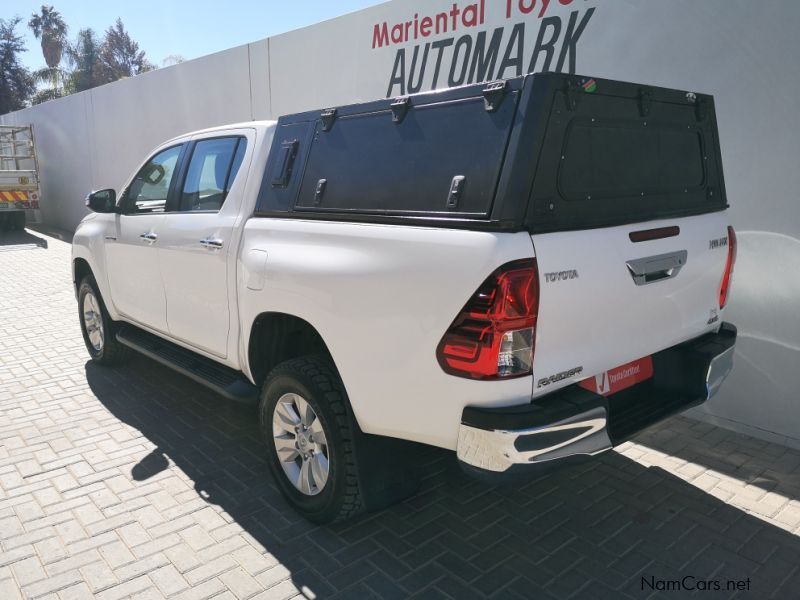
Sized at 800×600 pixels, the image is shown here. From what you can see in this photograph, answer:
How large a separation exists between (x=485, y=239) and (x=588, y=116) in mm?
776

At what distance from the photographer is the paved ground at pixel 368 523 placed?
2805 millimetres

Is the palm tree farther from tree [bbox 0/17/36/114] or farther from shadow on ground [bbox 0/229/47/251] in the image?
shadow on ground [bbox 0/229/47/251]

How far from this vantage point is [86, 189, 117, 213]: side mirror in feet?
16.0

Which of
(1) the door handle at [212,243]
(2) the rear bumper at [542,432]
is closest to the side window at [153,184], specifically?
(1) the door handle at [212,243]

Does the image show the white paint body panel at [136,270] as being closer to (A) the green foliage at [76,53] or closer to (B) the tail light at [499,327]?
(B) the tail light at [499,327]

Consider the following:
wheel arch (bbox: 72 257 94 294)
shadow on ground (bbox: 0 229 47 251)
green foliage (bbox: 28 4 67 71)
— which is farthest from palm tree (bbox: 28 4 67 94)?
wheel arch (bbox: 72 257 94 294)

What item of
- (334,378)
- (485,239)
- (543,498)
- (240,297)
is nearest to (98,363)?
(240,297)

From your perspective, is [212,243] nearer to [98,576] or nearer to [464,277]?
[98,576]

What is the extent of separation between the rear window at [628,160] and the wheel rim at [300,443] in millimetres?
1616

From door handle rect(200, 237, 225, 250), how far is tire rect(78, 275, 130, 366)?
209 centimetres

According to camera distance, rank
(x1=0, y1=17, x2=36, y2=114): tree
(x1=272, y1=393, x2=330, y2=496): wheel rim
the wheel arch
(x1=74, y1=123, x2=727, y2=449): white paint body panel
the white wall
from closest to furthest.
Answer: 1. (x1=74, y1=123, x2=727, y2=449): white paint body panel
2. (x1=272, y1=393, x2=330, y2=496): wheel rim
3. the white wall
4. the wheel arch
5. (x1=0, y1=17, x2=36, y2=114): tree

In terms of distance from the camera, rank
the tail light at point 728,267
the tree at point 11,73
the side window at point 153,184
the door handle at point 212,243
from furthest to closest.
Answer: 1. the tree at point 11,73
2. the side window at point 153,184
3. the door handle at point 212,243
4. the tail light at point 728,267

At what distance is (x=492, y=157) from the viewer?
2.40m

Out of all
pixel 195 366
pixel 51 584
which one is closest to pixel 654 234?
pixel 195 366
